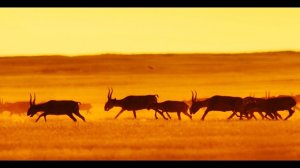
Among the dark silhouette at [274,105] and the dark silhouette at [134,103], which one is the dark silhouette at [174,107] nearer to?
the dark silhouette at [134,103]

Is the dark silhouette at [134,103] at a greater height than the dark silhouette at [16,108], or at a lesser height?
greater

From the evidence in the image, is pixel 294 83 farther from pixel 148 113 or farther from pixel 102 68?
pixel 148 113

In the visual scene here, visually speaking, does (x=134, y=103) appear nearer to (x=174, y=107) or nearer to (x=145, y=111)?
(x=174, y=107)

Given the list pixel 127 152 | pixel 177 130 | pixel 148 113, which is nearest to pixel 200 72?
pixel 148 113

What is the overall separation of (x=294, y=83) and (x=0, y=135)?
30210mm

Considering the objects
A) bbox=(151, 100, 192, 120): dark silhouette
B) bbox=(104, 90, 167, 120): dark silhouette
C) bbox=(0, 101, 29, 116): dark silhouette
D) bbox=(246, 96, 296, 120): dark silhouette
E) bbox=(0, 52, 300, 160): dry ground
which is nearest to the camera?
bbox=(0, 52, 300, 160): dry ground

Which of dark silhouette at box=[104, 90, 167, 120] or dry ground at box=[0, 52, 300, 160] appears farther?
dark silhouette at box=[104, 90, 167, 120]

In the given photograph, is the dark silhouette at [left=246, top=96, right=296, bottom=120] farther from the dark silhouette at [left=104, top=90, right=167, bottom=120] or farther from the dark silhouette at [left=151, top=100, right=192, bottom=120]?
the dark silhouette at [left=104, top=90, right=167, bottom=120]

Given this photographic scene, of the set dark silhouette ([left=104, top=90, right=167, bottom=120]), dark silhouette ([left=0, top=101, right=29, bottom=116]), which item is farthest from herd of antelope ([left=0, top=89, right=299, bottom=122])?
dark silhouette ([left=0, top=101, right=29, bottom=116])

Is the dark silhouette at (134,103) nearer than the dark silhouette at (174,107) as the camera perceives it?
No

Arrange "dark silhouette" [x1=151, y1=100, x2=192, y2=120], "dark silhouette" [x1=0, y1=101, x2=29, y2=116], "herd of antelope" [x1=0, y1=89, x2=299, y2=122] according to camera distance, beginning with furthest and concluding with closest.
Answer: "dark silhouette" [x1=0, y1=101, x2=29, y2=116]
"dark silhouette" [x1=151, y1=100, x2=192, y2=120]
"herd of antelope" [x1=0, y1=89, x2=299, y2=122]

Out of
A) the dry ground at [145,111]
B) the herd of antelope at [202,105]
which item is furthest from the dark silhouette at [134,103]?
the dry ground at [145,111]

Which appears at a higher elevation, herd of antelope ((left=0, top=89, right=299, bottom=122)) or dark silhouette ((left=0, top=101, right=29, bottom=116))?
herd of antelope ((left=0, top=89, right=299, bottom=122))

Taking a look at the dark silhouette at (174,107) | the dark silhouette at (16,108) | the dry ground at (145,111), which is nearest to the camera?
the dry ground at (145,111)
